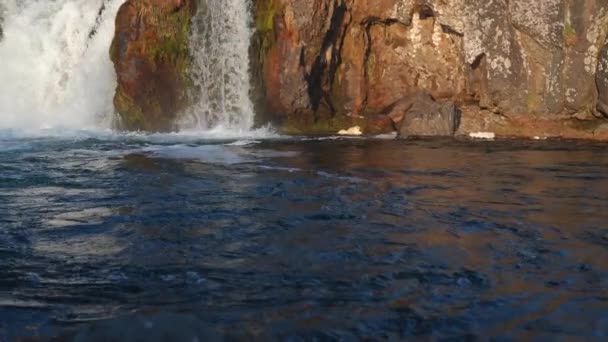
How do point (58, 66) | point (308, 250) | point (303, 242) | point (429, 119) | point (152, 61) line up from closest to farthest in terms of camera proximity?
point (308, 250)
point (303, 242)
point (429, 119)
point (152, 61)
point (58, 66)

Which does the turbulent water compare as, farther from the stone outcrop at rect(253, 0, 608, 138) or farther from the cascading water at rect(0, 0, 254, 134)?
the cascading water at rect(0, 0, 254, 134)

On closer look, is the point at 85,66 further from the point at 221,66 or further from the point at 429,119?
the point at 429,119

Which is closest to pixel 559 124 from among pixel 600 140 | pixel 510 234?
pixel 600 140

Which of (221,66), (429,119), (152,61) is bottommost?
(429,119)

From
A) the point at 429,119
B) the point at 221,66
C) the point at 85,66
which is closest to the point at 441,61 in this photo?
the point at 429,119

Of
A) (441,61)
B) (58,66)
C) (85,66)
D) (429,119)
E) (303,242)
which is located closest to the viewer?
(303,242)

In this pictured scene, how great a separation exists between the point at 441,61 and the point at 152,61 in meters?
7.07

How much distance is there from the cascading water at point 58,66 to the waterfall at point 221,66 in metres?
2.70

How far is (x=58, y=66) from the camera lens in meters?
19.8

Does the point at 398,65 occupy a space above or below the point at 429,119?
above

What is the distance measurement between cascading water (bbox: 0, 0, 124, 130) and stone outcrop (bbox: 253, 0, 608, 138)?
4.51 m

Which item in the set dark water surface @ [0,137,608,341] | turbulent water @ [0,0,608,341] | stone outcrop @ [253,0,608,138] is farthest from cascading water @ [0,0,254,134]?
dark water surface @ [0,137,608,341]

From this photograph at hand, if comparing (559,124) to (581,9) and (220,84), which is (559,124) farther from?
(220,84)

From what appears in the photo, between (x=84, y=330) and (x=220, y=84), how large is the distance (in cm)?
1400
